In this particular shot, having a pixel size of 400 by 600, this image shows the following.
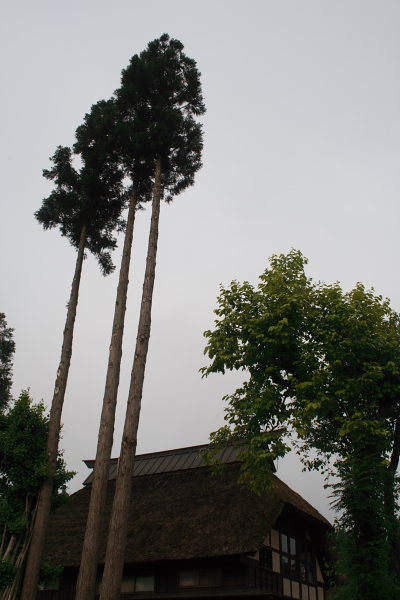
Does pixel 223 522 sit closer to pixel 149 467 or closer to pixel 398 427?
pixel 398 427

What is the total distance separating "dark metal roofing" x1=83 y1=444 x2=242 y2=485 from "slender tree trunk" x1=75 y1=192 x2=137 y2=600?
510 inches

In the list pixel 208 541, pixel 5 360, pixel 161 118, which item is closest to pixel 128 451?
pixel 208 541

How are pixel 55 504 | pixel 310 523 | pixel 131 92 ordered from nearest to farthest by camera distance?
pixel 55 504 → pixel 131 92 → pixel 310 523

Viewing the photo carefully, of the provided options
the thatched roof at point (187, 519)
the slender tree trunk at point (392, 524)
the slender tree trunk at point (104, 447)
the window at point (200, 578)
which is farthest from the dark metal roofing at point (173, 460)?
the slender tree trunk at point (104, 447)

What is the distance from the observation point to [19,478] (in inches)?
632

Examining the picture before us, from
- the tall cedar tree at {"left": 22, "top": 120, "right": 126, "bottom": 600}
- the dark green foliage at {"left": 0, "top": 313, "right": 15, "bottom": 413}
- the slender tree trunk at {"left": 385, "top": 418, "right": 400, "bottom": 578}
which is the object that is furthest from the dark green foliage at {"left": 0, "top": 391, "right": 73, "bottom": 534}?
the dark green foliage at {"left": 0, "top": 313, "right": 15, "bottom": 413}

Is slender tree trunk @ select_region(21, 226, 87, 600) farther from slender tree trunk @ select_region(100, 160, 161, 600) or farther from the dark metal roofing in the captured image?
the dark metal roofing

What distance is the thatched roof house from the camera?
19.3 meters

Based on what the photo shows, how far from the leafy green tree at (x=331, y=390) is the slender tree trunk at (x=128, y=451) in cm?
383

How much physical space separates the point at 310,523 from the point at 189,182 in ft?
55.7

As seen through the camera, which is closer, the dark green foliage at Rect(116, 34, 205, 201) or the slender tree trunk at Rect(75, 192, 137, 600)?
the slender tree trunk at Rect(75, 192, 137, 600)

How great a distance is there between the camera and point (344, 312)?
1820 centimetres

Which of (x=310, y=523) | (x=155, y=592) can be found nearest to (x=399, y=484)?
(x=310, y=523)

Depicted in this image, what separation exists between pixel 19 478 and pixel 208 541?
7.74m
